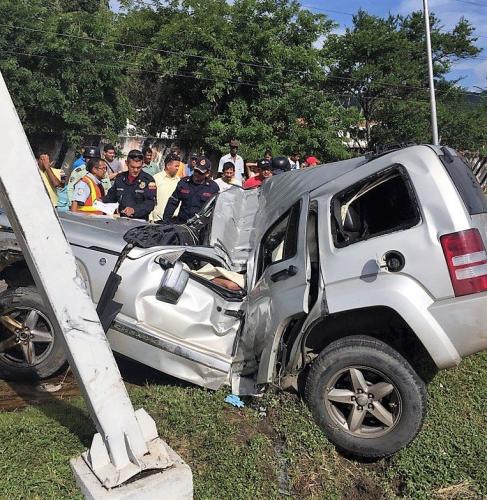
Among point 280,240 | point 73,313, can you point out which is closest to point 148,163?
point 280,240

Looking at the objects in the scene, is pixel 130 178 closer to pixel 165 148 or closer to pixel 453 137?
pixel 165 148

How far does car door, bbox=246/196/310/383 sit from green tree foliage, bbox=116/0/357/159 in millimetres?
14385

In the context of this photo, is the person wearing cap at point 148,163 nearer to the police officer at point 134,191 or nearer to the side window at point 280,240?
the police officer at point 134,191

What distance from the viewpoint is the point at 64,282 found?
2.43 m

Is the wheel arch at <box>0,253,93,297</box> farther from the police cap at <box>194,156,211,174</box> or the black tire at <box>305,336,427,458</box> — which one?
the police cap at <box>194,156,211,174</box>

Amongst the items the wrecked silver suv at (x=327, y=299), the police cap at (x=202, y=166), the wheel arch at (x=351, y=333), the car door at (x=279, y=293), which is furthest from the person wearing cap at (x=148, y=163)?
the wheel arch at (x=351, y=333)

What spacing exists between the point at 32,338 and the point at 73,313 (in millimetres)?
1843

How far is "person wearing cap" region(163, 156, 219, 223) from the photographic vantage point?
6434mm

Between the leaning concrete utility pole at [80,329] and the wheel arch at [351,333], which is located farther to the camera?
the wheel arch at [351,333]

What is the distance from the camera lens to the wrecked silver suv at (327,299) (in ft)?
9.82

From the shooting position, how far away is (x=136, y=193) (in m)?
6.37

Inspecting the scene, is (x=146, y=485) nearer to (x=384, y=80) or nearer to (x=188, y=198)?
(x=188, y=198)

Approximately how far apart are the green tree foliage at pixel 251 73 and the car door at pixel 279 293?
14.4m

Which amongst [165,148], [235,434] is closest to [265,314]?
[235,434]
